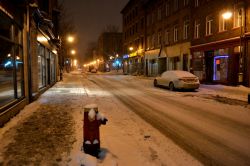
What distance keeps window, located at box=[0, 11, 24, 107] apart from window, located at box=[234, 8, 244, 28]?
55.8ft

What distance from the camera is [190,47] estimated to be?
31.0m

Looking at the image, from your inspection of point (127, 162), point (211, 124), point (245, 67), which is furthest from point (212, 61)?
point (127, 162)

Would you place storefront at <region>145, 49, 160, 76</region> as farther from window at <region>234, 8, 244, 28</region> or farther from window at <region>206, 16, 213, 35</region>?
window at <region>234, 8, 244, 28</region>

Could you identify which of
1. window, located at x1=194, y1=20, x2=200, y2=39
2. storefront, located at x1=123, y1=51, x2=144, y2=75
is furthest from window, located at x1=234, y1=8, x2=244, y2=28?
storefront, located at x1=123, y1=51, x2=144, y2=75

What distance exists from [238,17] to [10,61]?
61.3 feet

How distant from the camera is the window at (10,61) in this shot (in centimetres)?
902

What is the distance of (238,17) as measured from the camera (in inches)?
886

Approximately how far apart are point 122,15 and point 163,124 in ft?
214

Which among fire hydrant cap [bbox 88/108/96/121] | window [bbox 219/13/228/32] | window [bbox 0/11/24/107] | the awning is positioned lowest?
fire hydrant cap [bbox 88/108/96/121]

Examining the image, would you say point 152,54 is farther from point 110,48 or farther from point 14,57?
point 110,48

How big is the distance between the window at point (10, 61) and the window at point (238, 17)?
55.8 ft

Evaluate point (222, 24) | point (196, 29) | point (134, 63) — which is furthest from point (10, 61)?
point (134, 63)

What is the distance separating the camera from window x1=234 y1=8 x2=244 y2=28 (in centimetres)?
2180

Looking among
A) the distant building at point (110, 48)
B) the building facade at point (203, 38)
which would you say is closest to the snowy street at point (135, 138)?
the building facade at point (203, 38)
